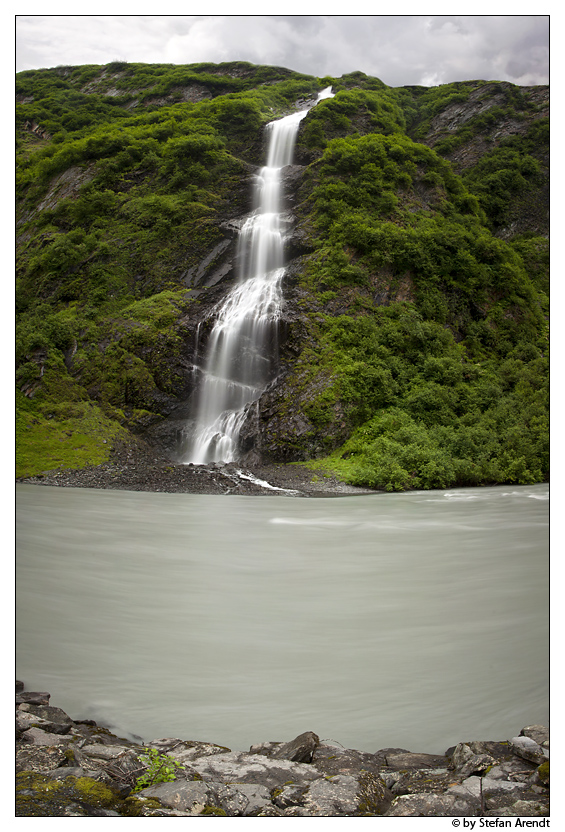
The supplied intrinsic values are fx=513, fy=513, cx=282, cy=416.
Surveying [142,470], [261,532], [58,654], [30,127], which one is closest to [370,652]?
[58,654]

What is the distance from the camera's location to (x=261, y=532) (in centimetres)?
837

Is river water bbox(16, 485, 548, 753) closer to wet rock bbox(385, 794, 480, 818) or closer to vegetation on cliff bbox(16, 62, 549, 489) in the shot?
wet rock bbox(385, 794, 480, 818)

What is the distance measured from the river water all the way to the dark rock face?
22 cm

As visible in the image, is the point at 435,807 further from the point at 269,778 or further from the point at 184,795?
the point at 184,795

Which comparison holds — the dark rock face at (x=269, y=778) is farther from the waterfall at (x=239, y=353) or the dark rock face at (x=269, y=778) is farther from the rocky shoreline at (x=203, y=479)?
the waterfall at (x=239, y=353)

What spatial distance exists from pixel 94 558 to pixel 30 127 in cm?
3668

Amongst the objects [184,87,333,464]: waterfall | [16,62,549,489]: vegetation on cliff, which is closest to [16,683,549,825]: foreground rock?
[16,62,549,489]: vegetation on cliff

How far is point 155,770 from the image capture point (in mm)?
2346

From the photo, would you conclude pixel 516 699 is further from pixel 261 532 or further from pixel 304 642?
pixel 261 532

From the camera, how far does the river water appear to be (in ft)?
10.2

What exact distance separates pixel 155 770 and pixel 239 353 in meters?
16.2

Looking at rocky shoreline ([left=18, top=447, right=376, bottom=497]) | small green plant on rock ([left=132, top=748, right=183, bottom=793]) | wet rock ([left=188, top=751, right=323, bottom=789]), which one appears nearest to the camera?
small green plant on rock ([left=132, top=748, right=183, bottom=793])

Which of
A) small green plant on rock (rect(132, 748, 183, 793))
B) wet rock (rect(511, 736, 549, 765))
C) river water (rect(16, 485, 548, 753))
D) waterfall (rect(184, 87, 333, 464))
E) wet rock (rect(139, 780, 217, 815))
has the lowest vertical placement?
river water (rect(16, 485, 548, 753))

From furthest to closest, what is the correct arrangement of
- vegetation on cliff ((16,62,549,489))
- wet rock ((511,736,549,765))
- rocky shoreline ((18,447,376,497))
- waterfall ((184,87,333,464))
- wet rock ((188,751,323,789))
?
waterfall ((184,87,333,464))
vegetation on cliff ((16,62,549,489))
rocky shoreline ((18,447,376,497))
wet rock ((511,736,549,765))
wet rock ((188,751,323,789))
